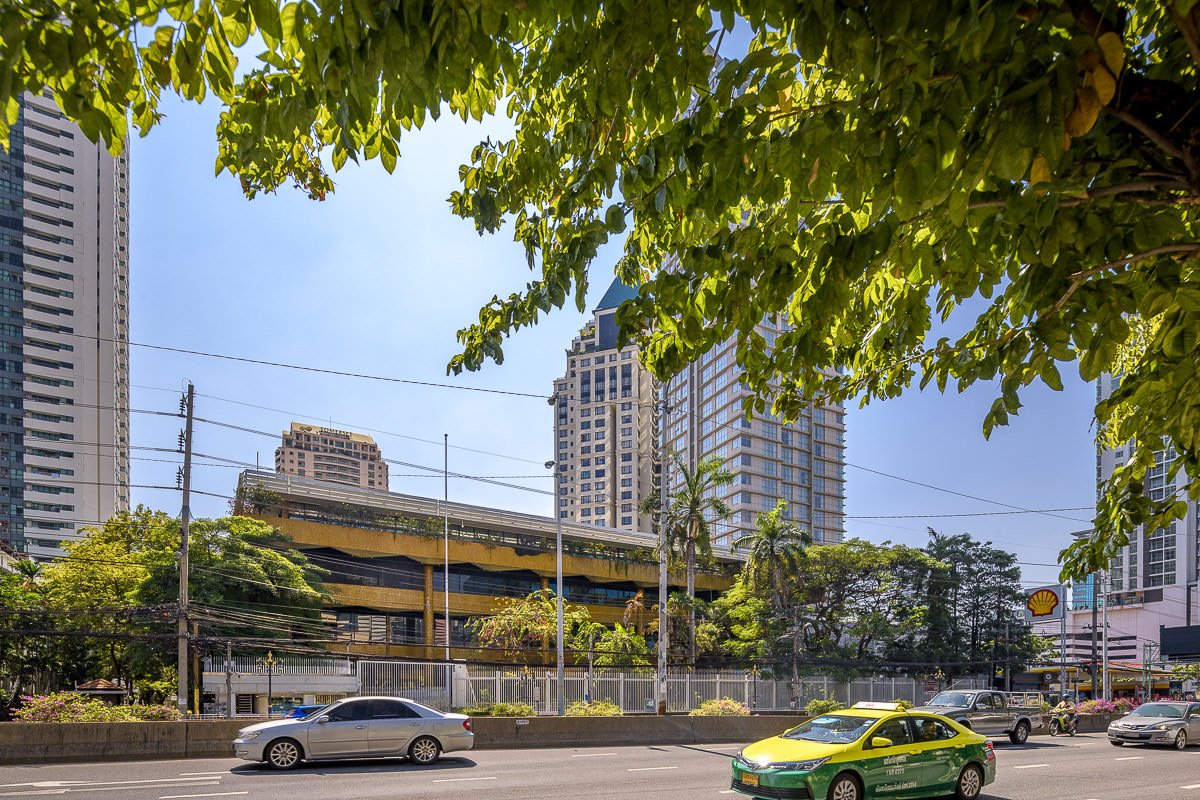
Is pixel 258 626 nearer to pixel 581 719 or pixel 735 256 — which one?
pixel 581 719

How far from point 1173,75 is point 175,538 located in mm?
46464

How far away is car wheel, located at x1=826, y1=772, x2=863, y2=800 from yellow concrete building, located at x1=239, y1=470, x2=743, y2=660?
41538mm

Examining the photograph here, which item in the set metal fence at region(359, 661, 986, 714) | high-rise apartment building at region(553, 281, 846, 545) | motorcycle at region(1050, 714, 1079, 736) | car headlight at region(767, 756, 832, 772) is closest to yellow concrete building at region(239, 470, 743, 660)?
metal fence at region(359, 661, 986, 714)

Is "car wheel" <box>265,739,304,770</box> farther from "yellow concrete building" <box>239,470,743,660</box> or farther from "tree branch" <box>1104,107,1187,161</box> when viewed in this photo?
"yellow concrete building" <box>239,470,743,660</box>

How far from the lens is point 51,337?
10894 cm

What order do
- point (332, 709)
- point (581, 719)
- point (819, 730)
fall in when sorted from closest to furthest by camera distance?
point (819, 730)
point (332, 709)
point (581, 719)

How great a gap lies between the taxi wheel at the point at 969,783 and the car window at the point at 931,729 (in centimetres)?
53

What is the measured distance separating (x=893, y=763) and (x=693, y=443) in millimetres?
114016

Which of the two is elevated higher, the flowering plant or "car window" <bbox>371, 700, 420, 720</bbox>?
"car window" <bbox>371, 700, 420, 720</bbox>

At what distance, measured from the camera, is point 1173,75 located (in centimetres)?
421

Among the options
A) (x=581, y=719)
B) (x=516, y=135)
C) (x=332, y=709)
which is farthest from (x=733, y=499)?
(x=516, y=135)

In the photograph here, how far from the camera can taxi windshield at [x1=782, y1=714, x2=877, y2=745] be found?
12.6 meters

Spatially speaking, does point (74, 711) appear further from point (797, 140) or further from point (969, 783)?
point (797, 140)

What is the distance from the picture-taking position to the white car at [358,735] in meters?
17.0
